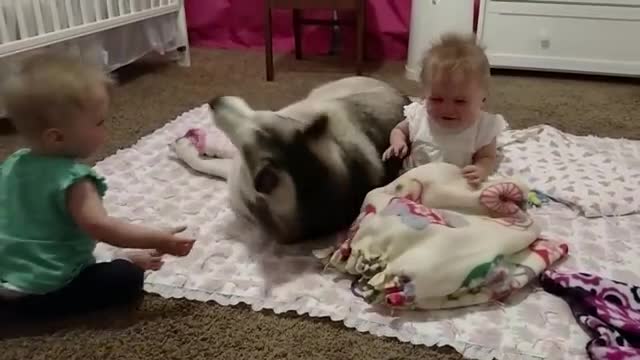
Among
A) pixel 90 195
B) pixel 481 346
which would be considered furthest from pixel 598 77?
pixel 90 195

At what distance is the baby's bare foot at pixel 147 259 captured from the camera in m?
A: 0.99

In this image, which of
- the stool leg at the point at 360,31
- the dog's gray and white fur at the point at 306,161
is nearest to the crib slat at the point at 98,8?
the stool leg at the point at 360,31

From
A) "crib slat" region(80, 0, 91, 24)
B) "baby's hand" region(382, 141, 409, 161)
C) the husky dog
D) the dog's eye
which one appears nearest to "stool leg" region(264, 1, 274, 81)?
"crib slat" region(80, 0, 91, 24)

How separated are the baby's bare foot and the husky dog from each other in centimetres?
18

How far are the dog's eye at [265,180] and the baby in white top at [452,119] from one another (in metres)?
0.27

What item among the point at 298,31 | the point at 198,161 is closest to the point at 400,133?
the point at 198,161

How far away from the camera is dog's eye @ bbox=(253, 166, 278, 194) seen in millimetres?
988

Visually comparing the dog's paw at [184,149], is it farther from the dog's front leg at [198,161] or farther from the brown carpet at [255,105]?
the brown carpet at [255,105]

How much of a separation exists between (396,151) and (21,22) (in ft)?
3.62

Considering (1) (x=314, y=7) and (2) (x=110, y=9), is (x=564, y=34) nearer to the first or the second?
(1) (x=314, y=7)

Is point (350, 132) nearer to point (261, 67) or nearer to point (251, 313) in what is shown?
point (251, 313)

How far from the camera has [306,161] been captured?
103cm

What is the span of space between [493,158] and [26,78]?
0.84 metres

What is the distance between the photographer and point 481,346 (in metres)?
0.86
